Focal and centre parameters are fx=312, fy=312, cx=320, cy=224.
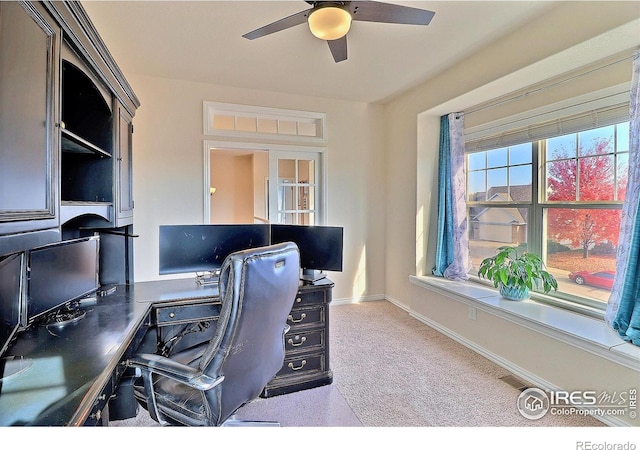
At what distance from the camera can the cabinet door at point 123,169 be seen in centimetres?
204

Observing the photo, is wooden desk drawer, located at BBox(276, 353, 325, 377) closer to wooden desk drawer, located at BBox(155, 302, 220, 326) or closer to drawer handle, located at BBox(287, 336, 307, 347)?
drawer handle, located at BBox(287, 336, 307, 347)

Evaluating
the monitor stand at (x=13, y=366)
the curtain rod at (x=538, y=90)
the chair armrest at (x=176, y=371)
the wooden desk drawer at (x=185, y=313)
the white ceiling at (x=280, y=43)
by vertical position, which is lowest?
the chair armrest at (x=176, y=371)

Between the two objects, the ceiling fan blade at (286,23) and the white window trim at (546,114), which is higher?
the ceiling fan blade at (286,23)

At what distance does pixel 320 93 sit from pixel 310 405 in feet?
11.2

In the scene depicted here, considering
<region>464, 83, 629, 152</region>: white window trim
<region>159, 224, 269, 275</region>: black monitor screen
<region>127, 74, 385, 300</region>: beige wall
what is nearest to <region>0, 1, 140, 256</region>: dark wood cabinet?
<region>159, 224, 269, 275</region>: black monitor screen

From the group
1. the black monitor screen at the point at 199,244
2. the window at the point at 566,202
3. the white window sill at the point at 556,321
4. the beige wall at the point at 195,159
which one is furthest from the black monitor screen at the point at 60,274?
the window at the point at 566,202

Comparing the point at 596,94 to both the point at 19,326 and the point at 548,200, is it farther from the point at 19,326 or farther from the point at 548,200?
the point at 19,326

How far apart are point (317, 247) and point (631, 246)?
2031 millimetres

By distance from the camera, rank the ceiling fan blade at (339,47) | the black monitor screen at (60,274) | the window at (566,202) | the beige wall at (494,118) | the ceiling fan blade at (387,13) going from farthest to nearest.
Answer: the window at (566,202) → the ceiling fan blade at (339,47) → the beige wall at (494,118) → the ceiling fan blade at (387,13) → the black monitor screen at (60,274)

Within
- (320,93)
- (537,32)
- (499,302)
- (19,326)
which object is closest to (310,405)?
(19,326)

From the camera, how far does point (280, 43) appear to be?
2699 mm

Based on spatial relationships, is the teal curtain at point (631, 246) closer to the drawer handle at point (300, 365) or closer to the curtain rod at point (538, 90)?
A: the curtain rod at point (538, 90)

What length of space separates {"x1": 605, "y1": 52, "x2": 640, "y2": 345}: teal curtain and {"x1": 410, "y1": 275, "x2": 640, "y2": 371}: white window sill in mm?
110

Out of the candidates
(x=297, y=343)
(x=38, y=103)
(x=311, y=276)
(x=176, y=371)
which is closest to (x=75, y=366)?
(x=176, y=371)
